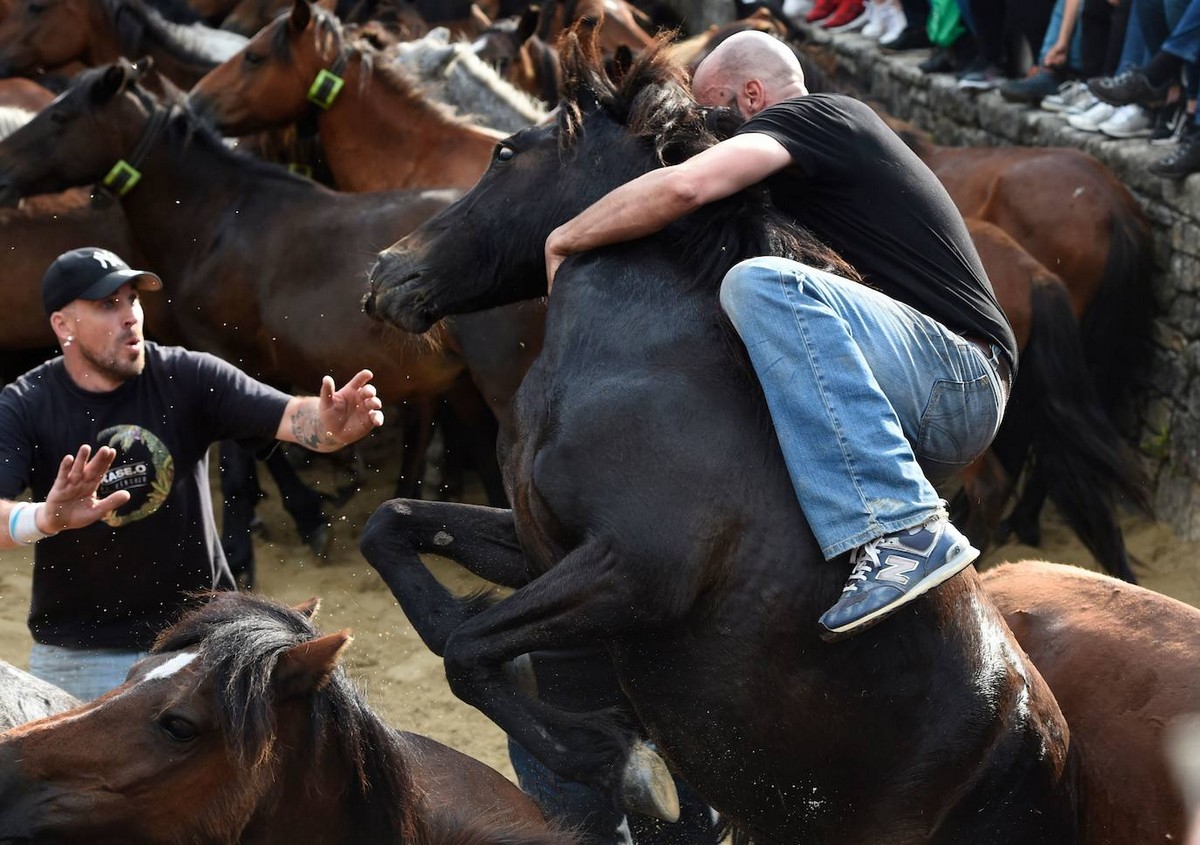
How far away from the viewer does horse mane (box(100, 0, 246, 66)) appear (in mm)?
10472

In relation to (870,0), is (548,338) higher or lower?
higher

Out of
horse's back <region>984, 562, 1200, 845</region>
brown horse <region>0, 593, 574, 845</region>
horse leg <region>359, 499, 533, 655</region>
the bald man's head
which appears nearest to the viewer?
brown horse <region>0, 593, 574, 845</region>

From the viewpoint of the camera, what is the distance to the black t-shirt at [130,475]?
13.7ft

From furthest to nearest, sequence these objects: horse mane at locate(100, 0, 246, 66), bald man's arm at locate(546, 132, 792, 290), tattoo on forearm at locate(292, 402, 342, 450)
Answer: horse mane at locate(100, 0, 246, 66) → tattoo on forearm at locate(292, 402, 342, 450) → bald man's arm at locate(546, 132, 792, 290)

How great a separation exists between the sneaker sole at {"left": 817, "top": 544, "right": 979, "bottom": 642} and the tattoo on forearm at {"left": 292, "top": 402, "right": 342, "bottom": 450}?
1705 millimetres

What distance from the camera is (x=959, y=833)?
10.4 feet

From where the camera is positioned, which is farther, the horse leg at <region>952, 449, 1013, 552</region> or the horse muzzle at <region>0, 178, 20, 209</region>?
the horse muzzle at <region>0, 178, 20, 209</region>

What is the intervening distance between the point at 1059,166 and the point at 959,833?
5.40 m

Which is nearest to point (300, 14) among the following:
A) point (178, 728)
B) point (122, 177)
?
point (122, 177)

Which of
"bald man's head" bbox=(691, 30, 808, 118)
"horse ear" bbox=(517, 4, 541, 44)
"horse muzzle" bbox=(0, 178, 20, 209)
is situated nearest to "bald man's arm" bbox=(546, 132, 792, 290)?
"bald man's head" bbox=(691, 30, 808, 118)

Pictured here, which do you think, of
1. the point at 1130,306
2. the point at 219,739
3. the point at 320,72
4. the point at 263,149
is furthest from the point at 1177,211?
the point at 219,739

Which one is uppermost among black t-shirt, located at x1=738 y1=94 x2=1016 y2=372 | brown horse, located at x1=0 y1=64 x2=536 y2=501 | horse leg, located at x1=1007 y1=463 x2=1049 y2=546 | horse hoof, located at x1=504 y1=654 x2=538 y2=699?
black t-shirt, located at x1=738 y1=94 x2=1016 y2=372

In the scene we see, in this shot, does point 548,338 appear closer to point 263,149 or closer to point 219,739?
point 219,739

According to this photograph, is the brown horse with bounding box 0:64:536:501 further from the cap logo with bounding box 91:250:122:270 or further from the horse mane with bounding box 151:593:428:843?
the horse mane with bounding box 151:593:428:843
